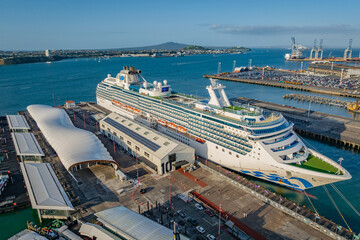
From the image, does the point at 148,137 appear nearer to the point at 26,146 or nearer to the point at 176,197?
the point at 176,197

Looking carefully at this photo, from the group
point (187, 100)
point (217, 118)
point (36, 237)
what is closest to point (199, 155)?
point (217, 118)

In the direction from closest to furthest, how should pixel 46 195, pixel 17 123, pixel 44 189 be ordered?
pixel 46 195, pixel 44 189, pixel 17 123

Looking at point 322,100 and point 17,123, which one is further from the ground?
point 17,123

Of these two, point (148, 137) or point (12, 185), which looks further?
point (148, 137)

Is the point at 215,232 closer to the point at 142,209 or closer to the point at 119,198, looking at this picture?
the point at 142,209

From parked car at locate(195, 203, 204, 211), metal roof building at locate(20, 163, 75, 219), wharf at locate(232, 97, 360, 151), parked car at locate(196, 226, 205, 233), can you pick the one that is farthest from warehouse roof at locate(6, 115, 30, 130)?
wharf at locate(232, 97, 360, 151)

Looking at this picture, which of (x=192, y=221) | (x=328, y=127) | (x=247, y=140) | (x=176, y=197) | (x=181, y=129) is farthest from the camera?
(x=328, y=127)

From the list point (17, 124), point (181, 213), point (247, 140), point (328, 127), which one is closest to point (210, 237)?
point (181, 213)

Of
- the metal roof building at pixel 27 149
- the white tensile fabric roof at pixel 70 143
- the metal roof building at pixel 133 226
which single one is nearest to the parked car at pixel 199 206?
the metal roof building at pixel 133 226
